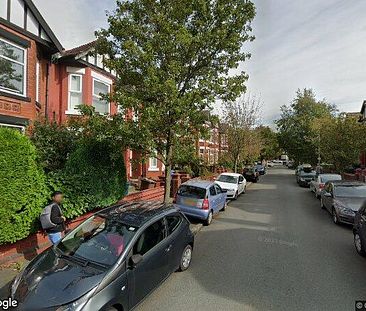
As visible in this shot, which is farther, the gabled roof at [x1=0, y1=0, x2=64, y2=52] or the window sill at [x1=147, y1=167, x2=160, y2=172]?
→ the window sill at [x1=147, y1=167, x2=160, y2=172]

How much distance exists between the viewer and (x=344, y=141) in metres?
19.7

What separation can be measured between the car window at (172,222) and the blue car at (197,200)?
3785 mm

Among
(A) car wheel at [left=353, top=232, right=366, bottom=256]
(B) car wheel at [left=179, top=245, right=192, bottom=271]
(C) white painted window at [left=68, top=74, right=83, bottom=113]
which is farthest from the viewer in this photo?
(C) white painted window at [left=68, top=74, right=83, bottom=113]

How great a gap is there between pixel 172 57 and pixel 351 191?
344 inches

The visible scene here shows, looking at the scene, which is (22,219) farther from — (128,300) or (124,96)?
(124,96)

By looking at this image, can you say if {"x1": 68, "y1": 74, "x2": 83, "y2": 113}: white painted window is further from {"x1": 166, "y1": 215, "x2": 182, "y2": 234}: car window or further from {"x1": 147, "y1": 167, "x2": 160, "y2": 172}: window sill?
{"x1": 166, "y1": 215, "x2": 182, "y2": 234}: car window

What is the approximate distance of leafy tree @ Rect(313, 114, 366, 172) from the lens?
19.2m

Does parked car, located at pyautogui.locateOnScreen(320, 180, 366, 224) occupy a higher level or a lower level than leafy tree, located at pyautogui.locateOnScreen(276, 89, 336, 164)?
lower

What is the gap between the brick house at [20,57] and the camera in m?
9.70

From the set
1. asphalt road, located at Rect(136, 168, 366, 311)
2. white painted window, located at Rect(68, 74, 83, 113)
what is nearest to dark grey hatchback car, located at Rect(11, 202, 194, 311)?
asphalt road, located at Rect(136, 168, 366, 311)

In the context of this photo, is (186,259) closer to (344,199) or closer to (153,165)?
(344,199)

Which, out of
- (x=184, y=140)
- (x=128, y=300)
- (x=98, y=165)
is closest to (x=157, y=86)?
(x=184, y=140)

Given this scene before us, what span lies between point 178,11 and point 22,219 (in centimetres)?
644

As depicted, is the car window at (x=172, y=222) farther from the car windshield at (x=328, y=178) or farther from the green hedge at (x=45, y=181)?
the car windshield at (x=328, y=178)
